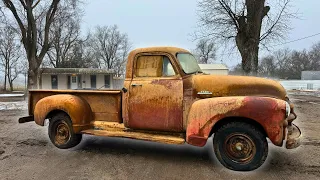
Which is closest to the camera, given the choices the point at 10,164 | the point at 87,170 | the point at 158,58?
the point at 87,170

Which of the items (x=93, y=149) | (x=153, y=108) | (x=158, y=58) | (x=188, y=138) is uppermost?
(x=158, y=58)

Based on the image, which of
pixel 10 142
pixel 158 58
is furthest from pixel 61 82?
pixel 158 58

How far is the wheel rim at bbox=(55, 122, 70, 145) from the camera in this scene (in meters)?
6.04

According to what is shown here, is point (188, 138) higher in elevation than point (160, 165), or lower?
higher

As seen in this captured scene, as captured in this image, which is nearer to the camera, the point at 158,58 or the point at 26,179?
the point at 26,179

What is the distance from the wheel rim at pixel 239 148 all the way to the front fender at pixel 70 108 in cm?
284

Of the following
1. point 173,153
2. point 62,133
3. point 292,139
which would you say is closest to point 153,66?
point 173,153

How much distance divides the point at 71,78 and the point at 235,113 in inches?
1276

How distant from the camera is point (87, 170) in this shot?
453cm

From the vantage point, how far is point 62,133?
611cm

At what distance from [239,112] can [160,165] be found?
5.13 feet

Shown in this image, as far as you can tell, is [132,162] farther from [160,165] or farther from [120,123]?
[120,123]

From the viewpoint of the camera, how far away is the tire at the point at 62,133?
19.5ft

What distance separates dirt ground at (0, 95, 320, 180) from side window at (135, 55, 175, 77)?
1526 millimetres
